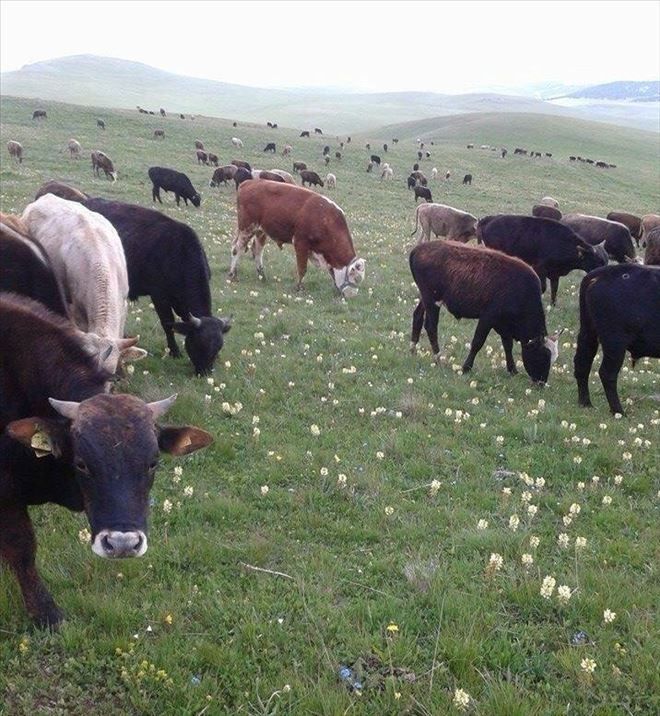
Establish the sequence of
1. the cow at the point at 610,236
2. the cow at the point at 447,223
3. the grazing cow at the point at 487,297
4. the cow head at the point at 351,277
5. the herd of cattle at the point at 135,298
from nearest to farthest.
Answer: the herd of cattle at the point at 135,298
the grazing cow at the point at 487,297
the cow head at the point at 351,277
the cow at the point at 610,236
the cow at the point at 447,223

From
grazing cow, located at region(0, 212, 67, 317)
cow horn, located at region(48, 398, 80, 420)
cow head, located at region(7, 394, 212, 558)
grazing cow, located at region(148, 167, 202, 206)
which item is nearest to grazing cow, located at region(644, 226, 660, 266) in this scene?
grazing cow, located at region(0, 212, 67, 317)

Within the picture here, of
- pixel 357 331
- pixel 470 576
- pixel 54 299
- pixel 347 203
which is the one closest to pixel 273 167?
pixel 347 203

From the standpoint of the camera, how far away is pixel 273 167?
52344 mm

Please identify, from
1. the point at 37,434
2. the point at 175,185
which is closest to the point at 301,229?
the point at 37,434

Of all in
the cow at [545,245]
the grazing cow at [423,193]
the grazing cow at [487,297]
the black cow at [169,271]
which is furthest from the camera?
the grazing cow at [423,193]

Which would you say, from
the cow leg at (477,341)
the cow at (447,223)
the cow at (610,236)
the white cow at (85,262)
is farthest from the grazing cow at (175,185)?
the cow leg at (477,341)

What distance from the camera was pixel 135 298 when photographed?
39.2ft

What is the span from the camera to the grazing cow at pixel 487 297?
456 inches

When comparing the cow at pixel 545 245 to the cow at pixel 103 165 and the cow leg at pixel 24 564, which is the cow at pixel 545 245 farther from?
the cow at pixel 103 165

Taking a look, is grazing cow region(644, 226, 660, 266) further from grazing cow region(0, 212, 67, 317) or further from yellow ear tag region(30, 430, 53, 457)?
yellow ear tag region(30, 430, 53, 457)

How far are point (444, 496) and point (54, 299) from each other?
5269 millimetres

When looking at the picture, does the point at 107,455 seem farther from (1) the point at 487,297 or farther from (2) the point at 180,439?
(1) the point at 487,297

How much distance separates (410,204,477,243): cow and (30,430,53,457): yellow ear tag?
72.6 feet

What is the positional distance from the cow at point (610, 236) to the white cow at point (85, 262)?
16.8 metres
